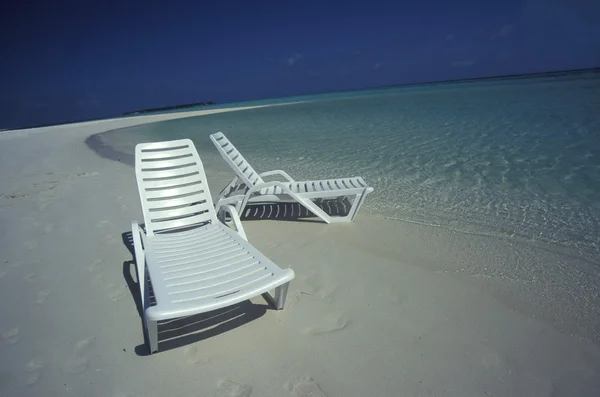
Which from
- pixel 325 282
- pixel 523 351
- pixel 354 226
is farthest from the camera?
pixel 354 226

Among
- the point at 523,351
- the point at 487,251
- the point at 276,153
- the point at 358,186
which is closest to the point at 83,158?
the point at 276,153

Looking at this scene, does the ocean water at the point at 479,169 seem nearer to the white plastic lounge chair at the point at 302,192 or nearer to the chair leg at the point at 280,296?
the white plastic lounge chair at the point at 302,192

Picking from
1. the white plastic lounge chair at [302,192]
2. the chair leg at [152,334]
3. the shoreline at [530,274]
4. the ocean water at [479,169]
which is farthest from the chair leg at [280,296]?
the ocean water at [479,169]

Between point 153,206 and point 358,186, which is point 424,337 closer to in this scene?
point 358,186

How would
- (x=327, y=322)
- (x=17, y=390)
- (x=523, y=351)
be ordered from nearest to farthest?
(x=17, y=390) → (x=523, y=351) → (x=327, y=322)

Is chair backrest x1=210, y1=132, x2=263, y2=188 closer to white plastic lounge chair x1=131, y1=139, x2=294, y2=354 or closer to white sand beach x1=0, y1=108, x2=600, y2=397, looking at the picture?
white plastic lounge chair x1=131, y1=139, x2=294, y2=354

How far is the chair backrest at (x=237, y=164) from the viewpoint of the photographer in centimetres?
423

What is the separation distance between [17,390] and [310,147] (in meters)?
8.16

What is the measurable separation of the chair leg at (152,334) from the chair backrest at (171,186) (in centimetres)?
138

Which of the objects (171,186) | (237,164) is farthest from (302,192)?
(171,186)

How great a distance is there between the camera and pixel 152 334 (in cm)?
209

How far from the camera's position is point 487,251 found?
11.0 feet

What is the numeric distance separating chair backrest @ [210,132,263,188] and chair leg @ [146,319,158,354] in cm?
224

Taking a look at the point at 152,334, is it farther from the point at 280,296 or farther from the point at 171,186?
the point at 171,186
